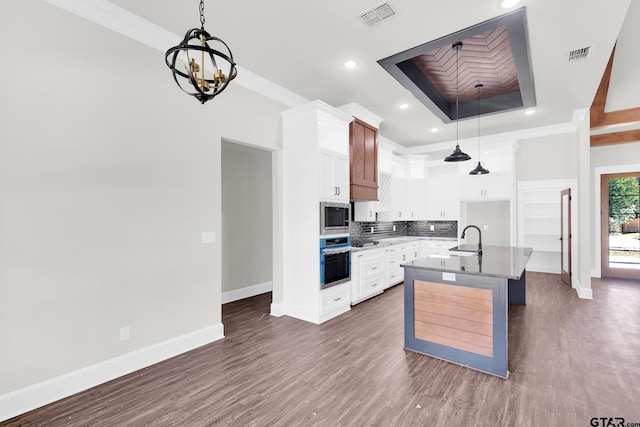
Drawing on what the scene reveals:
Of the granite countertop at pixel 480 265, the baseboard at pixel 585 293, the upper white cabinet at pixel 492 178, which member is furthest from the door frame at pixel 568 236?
the granite countertop at pixel 480 265

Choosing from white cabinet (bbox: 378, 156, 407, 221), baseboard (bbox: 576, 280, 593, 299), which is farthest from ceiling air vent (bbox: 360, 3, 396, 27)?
baseboard (bbox: 576, 280, 593, 299)

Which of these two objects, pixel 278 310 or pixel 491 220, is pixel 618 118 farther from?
pixel 278 310

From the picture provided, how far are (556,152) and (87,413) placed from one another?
25.9 ft

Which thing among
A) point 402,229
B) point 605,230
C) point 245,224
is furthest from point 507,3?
point 605,230

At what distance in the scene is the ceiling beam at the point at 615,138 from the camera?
241 inches

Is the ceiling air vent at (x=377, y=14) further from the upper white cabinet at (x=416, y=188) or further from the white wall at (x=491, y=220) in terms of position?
the white wall at (x=491, y=220)

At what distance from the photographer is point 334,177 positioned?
425 centimetres

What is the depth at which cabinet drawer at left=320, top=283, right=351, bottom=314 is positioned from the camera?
4023mm

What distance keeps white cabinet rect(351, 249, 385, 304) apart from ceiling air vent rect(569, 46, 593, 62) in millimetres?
3488

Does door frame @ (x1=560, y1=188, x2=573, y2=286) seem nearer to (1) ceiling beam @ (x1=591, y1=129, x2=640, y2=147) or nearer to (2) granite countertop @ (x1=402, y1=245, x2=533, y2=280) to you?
(1) ceiling beam @ (x1=591, y1=129, x2=640, y2=147)

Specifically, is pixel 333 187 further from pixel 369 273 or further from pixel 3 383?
pixel 3 383

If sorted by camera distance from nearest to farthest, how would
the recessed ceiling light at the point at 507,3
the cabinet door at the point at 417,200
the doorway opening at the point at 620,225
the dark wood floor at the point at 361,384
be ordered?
the dark wood floor at the point at 361,384, the recessed ceiling light at the point at 507,3, the doorway opening at the point at 620,225, the cabinet door at the point at 417,200

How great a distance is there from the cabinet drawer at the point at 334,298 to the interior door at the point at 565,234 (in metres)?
4.40

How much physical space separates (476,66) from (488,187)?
3.21 m
